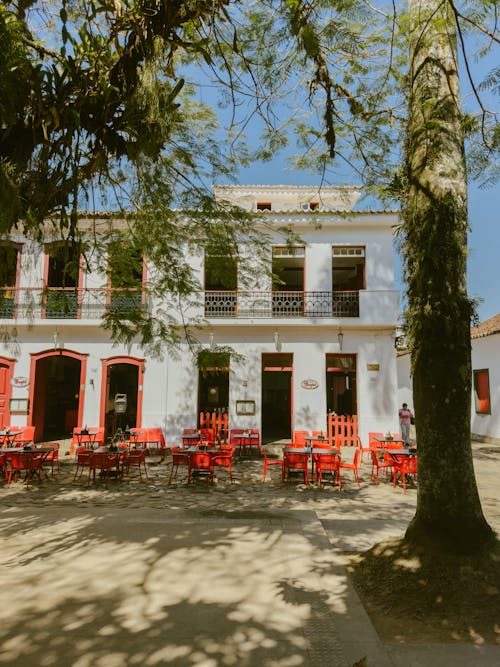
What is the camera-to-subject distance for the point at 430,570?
351 centimetres

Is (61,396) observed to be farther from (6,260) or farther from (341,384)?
(6,260)

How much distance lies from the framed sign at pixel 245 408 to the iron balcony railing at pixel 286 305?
2.59 meters

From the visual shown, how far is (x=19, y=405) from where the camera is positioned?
12867 millimetres

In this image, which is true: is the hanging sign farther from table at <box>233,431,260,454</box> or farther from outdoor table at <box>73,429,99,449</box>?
→ table at <box>233,431,260,454</box>

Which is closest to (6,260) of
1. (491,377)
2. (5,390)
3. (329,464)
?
(329,464)

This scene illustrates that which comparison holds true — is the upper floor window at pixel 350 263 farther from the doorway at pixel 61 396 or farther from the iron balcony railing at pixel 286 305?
the doorway at pixel 61 396

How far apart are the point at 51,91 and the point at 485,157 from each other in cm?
492

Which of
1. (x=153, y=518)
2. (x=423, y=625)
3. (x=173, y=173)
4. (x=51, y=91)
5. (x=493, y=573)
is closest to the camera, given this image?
(x=51, y=91)

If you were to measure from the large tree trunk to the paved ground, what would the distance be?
1.05 m

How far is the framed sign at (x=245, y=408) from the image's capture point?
41.8 feet

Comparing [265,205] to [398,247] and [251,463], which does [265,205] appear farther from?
[398,247]

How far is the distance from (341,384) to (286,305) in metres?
4.72

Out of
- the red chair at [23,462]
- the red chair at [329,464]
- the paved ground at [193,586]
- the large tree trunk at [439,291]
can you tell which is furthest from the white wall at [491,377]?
the red chair at [23,462]

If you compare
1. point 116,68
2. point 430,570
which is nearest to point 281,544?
point 430,570
